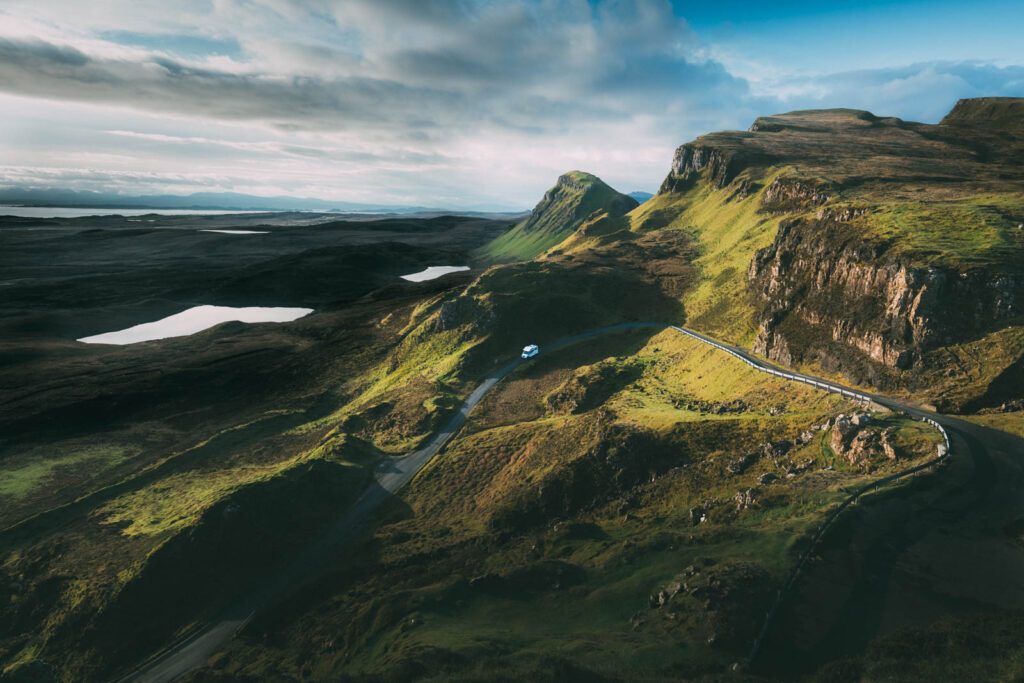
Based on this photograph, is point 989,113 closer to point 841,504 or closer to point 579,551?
point 841,504

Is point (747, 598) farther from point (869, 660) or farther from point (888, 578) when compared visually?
point (888, 578)

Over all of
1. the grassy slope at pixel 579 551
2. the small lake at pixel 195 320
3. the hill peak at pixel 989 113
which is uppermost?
the hill peak at pixel 989 113

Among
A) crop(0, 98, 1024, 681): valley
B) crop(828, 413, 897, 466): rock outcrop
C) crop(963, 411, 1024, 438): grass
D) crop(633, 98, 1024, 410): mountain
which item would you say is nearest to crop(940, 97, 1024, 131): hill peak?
crop(633, 98, 1024, 410): mountain

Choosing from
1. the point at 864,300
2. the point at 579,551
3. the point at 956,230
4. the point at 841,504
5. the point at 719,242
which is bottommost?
the point at 579,551

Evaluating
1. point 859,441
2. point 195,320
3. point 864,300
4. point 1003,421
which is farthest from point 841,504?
point 195,320

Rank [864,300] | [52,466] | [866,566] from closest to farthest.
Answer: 1. [866,566]
2. [864,300]
3. [52,466]

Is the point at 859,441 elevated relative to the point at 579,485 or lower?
elevated

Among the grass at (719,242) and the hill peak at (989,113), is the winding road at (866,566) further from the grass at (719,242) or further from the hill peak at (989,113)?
the hill peak at (989,113)

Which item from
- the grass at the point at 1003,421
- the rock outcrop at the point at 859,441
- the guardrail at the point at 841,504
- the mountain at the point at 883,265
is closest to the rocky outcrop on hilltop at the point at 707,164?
the mountain at the point at 883,265
